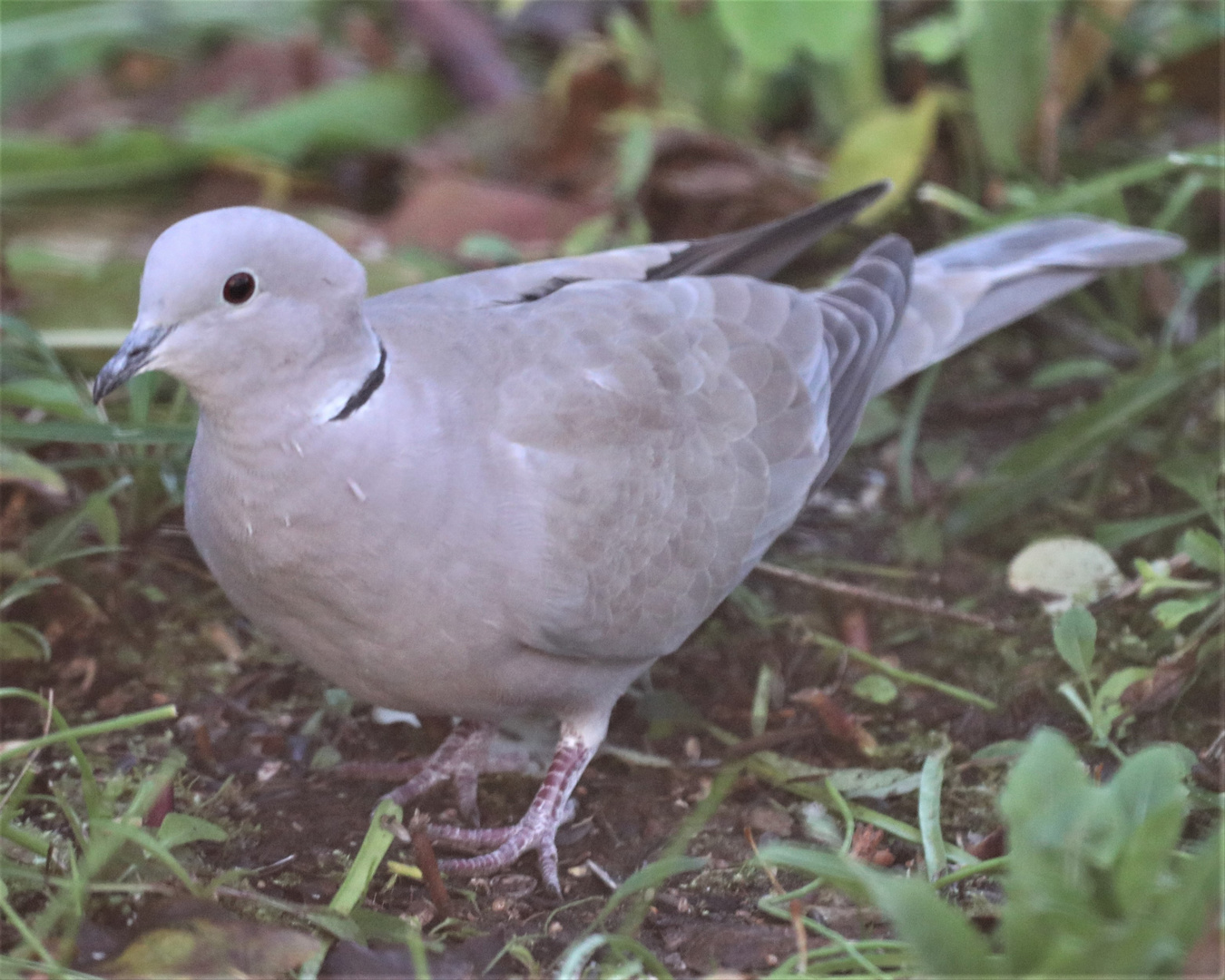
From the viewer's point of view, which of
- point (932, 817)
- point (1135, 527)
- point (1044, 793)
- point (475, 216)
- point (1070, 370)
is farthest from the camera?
point (475, 216)

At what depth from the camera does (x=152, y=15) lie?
559 cm

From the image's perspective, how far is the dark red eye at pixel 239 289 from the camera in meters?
2.19

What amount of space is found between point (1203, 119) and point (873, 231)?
3.92 ft

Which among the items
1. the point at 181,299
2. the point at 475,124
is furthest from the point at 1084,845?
the point at 475,124

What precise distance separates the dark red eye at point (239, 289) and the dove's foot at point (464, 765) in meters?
1.12

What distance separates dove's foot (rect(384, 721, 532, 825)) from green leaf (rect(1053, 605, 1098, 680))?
117cm

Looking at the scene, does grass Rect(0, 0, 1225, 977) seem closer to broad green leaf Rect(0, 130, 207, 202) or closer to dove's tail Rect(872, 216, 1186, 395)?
broad green leaf Rect(0, 130, 207, 202)

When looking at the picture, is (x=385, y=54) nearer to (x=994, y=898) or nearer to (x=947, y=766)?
(x=947, y=766)

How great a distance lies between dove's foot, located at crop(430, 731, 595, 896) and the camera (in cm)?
264

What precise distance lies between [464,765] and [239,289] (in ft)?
3.97

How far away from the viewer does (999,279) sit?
3588 millimetres

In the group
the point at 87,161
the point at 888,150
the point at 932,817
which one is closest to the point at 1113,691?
the point at 932,817

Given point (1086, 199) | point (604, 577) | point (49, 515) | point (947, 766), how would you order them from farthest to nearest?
point (1086, 199) < point (49, 515) < point (947, 766) < point (604, 577)

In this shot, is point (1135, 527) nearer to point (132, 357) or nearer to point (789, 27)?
point (789, 27)
